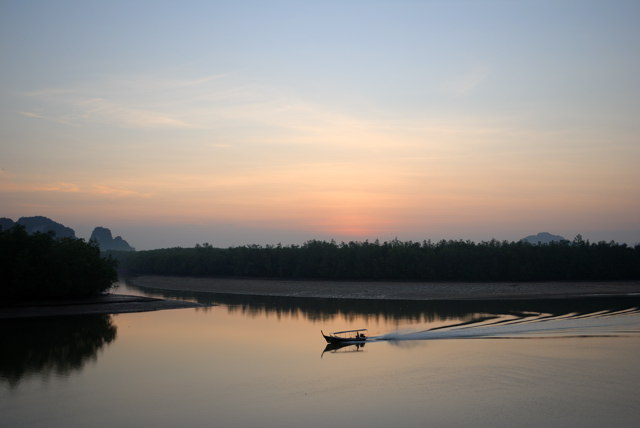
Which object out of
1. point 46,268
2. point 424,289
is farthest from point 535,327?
point 46,268

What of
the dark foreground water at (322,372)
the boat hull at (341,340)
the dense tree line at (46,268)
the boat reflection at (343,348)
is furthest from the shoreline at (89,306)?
the boat reflection at (343,348)

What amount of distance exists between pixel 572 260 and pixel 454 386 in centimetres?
6364

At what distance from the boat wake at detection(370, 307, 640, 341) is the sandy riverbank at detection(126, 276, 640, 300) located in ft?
62.0

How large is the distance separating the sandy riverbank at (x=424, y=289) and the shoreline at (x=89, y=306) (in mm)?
18914

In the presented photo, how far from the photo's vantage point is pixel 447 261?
81.5m

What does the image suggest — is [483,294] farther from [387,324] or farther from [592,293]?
[387,324]

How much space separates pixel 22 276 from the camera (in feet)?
156

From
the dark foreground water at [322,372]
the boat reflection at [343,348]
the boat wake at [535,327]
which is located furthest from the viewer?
the boat wake at [535,327]

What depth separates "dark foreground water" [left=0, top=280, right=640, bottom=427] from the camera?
1920cm

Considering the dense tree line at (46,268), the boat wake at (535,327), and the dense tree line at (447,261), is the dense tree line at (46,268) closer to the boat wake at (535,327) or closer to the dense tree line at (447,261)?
the boat wake at (535,327)

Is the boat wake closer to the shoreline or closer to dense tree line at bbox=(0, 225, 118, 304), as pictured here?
the shoreline

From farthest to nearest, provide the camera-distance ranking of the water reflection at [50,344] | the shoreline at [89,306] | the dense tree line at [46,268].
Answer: the dense tree line at [46,268], the shoreline at [89,306], the water reflection at [50,344]

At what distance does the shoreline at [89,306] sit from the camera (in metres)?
46.4

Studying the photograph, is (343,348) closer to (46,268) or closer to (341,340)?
(341,340)
